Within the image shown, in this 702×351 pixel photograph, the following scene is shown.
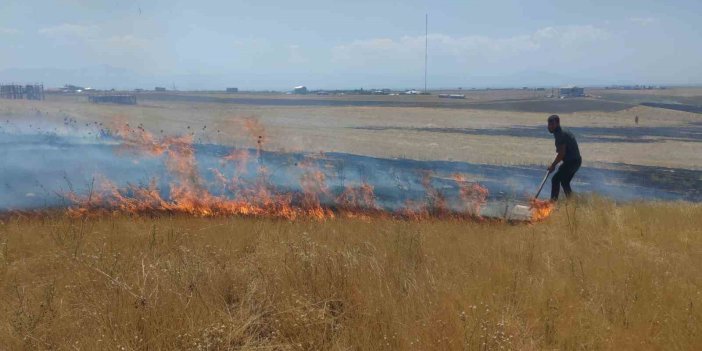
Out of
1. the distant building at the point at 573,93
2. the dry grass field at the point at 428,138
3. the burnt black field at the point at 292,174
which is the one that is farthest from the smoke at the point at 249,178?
the distant building at the point at 573,93

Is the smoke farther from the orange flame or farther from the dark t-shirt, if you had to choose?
the dark t-shirt

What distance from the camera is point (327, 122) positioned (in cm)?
2753

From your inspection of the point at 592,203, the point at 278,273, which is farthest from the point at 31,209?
the point at 592,203

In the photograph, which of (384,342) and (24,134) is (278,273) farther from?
(24,134)

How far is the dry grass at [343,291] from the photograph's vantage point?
349 centimetres

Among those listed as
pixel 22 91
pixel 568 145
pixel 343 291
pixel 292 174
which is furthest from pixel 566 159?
pixel 22 91

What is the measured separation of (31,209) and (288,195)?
3972mm

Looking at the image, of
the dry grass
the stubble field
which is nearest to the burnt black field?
the stubble field

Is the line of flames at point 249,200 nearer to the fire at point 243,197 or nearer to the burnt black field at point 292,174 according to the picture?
the fire at point 243,197

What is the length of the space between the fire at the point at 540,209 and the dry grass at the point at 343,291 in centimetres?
166

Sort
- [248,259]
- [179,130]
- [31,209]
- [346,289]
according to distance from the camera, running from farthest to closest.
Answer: [179,130] < [31,209] < [248,259] < [346,289]

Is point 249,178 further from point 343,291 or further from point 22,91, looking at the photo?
point 22,91

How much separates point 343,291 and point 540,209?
17.0 ft

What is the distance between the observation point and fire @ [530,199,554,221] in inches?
313
